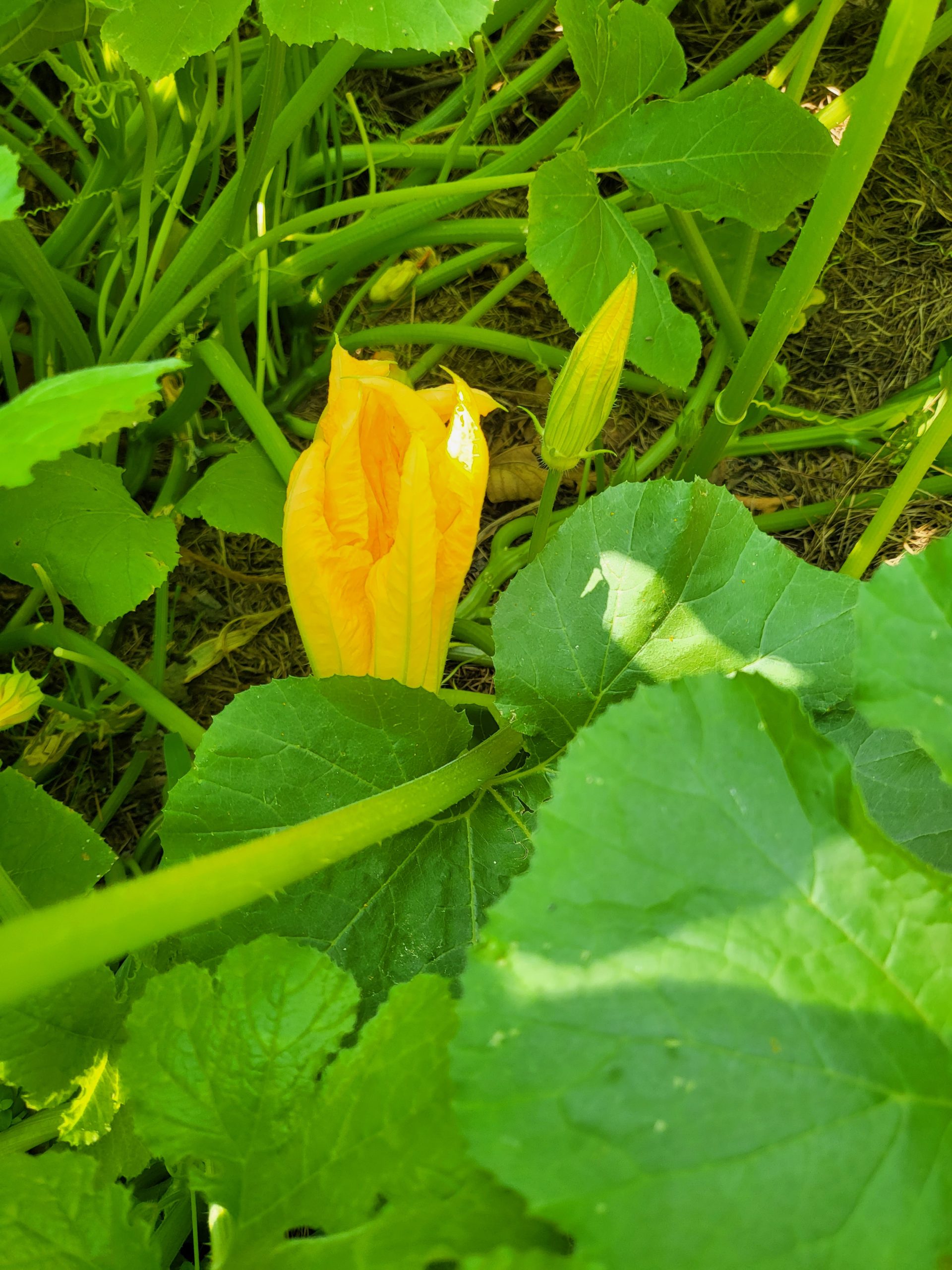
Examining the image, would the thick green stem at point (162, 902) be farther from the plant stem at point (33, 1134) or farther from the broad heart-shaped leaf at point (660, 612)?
the plant stem at point (33, 1134)

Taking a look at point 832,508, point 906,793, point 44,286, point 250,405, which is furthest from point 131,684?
point 832,508

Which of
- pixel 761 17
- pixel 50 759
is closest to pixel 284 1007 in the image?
pixel 50 759

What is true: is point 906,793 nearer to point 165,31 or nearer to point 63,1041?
point 63,1041

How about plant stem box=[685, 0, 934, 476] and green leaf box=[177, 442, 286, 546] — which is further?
green leaf box=[177, 442, 286, 546]

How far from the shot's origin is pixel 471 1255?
2.00 feet

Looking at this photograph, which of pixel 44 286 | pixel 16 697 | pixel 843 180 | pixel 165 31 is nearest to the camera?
pixel 843 180

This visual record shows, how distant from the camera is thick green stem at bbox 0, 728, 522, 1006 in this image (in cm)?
55

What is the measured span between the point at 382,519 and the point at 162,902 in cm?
62

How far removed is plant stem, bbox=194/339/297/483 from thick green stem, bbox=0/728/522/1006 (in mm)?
641

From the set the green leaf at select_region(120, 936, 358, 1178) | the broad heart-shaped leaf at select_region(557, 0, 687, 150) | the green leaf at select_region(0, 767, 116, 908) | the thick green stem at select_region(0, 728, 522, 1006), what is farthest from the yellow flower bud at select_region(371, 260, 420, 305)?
the green leaf at select_region(120, 936, 358, 1178)

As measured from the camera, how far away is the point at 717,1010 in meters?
0.60

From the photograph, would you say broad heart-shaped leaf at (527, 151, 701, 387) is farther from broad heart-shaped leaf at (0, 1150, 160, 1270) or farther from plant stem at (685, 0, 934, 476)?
broad heart-shaped leaf at (0, 1150, 160, 1270)

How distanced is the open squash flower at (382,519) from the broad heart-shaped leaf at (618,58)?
40cm

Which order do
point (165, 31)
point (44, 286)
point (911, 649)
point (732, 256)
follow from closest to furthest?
point (911, 649), point (165, 31), point (44, 286), point (732, 256)
